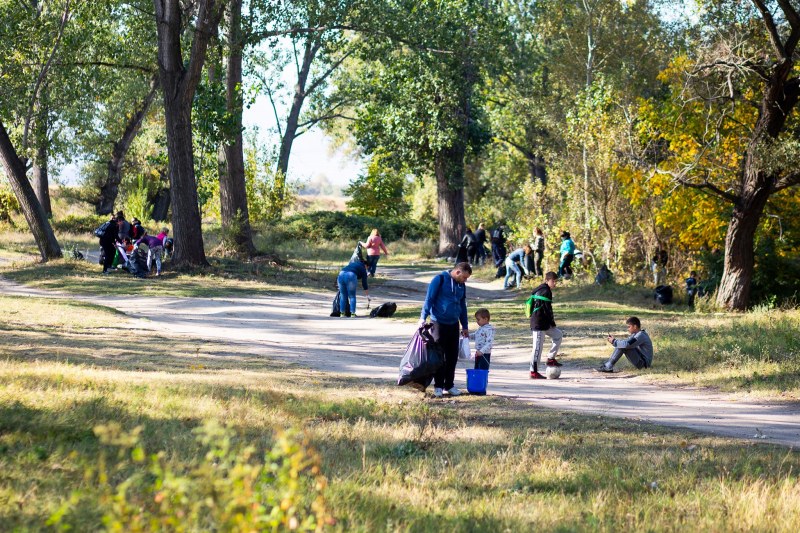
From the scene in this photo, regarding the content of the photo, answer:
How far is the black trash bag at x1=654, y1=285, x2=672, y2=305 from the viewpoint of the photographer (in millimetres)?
25234

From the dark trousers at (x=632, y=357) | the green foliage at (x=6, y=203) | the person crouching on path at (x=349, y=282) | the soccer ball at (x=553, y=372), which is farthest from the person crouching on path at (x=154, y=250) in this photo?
the green foliage at (x=6, y=203)

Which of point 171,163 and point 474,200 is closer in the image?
point 171,163

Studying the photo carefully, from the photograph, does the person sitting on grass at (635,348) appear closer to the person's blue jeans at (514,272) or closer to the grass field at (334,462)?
the grass field at (334,462)

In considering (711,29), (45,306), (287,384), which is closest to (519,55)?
(711,29)

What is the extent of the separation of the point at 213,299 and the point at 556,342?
1069 centimetres

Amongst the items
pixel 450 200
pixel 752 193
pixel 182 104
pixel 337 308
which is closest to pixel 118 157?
pixel 450 200

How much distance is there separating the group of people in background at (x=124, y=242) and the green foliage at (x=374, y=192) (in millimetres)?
28508

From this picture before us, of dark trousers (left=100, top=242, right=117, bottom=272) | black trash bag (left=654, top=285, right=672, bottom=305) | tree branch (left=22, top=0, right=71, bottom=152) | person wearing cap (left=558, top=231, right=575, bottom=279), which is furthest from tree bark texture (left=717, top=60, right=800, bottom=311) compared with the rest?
tree branch (left=22, top=0, right=71, bottom=152)

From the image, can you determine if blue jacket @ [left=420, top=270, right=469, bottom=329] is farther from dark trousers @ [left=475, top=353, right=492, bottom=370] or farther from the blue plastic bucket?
dark trousers @ [left=475, top=353, right=492, bottom=370]

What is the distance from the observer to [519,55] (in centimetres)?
5053

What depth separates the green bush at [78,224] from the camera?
4459 centimetres

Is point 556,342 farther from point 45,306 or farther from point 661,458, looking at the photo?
point 45,306

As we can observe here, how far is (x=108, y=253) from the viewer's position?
92.1 ft

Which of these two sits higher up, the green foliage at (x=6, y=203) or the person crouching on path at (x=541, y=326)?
the green foliage at (x=6, y=203)
